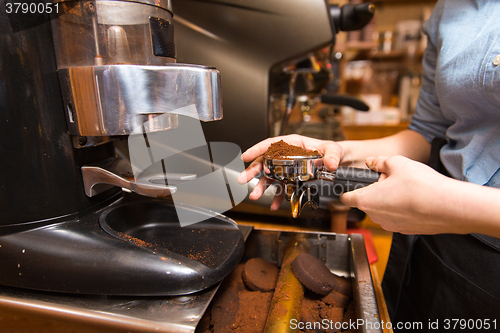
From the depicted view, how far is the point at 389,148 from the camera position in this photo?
0.57 meters

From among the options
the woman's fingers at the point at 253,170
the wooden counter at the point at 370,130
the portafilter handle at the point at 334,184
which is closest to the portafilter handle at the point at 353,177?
the portafilter handle at the point at 334,184

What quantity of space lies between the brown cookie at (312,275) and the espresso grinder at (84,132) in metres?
0.09

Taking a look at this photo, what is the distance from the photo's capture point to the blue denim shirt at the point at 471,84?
1.30ft

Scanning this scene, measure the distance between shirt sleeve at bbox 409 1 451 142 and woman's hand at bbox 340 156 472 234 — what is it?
0.30 m

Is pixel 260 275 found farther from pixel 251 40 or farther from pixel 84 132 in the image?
pixel 251 40

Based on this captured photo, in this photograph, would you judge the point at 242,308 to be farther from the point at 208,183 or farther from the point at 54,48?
the point at 54,48

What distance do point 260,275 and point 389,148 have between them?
0.35m

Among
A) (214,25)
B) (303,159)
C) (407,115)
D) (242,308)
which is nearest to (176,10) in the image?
(214,25)

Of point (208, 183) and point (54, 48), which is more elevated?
point (54, 48)

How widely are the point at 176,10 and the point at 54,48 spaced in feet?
0.86

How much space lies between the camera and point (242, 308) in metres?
0.38

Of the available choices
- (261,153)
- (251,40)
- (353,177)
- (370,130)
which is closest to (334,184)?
(353,177)

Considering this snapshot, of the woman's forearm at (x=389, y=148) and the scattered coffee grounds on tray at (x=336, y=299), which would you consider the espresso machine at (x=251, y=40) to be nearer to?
the woman's forearm at (x=389, y=148)

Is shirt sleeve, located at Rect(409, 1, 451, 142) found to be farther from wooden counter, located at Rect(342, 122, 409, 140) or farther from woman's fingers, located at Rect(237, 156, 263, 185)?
wooden counter, located at Rect(342, 122, 409, 140)
